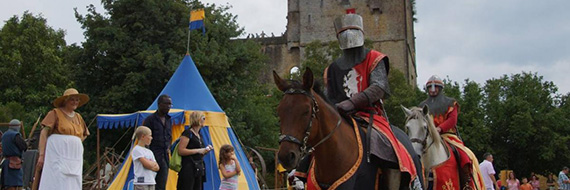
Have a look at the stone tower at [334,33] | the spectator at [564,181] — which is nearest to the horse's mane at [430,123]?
the spectator at [564,181]

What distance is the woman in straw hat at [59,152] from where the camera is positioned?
24.0 feet

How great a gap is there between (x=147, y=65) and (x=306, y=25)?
35.3 meters

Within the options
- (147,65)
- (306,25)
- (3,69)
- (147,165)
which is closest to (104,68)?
(147,65)

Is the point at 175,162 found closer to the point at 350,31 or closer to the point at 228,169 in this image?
the point at 228,169

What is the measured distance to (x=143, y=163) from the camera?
7977mm

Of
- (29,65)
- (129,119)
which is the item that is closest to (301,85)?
(129,119)

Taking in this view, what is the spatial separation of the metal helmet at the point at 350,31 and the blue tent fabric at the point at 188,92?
9.03 m

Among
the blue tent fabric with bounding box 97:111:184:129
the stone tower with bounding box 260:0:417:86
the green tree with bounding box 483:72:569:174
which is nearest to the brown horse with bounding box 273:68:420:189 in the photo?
the blue tent fabric with bounding box 97:111:184:129

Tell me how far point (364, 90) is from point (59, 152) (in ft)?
13.3

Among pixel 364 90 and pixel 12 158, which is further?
pixel 12 158

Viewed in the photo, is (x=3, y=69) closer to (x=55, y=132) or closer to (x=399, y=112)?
(x=399, y=112)

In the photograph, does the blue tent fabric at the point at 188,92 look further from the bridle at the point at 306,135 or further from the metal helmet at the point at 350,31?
the bridle at the point at 306,135

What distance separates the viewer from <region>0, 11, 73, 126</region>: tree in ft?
116

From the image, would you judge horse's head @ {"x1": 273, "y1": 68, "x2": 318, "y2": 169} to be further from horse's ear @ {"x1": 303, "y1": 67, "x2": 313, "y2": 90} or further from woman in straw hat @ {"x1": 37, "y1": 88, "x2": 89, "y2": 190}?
woman in straw hat @ {"x1": 37, "y1": 88, "x2": 89, "y2": 190}
